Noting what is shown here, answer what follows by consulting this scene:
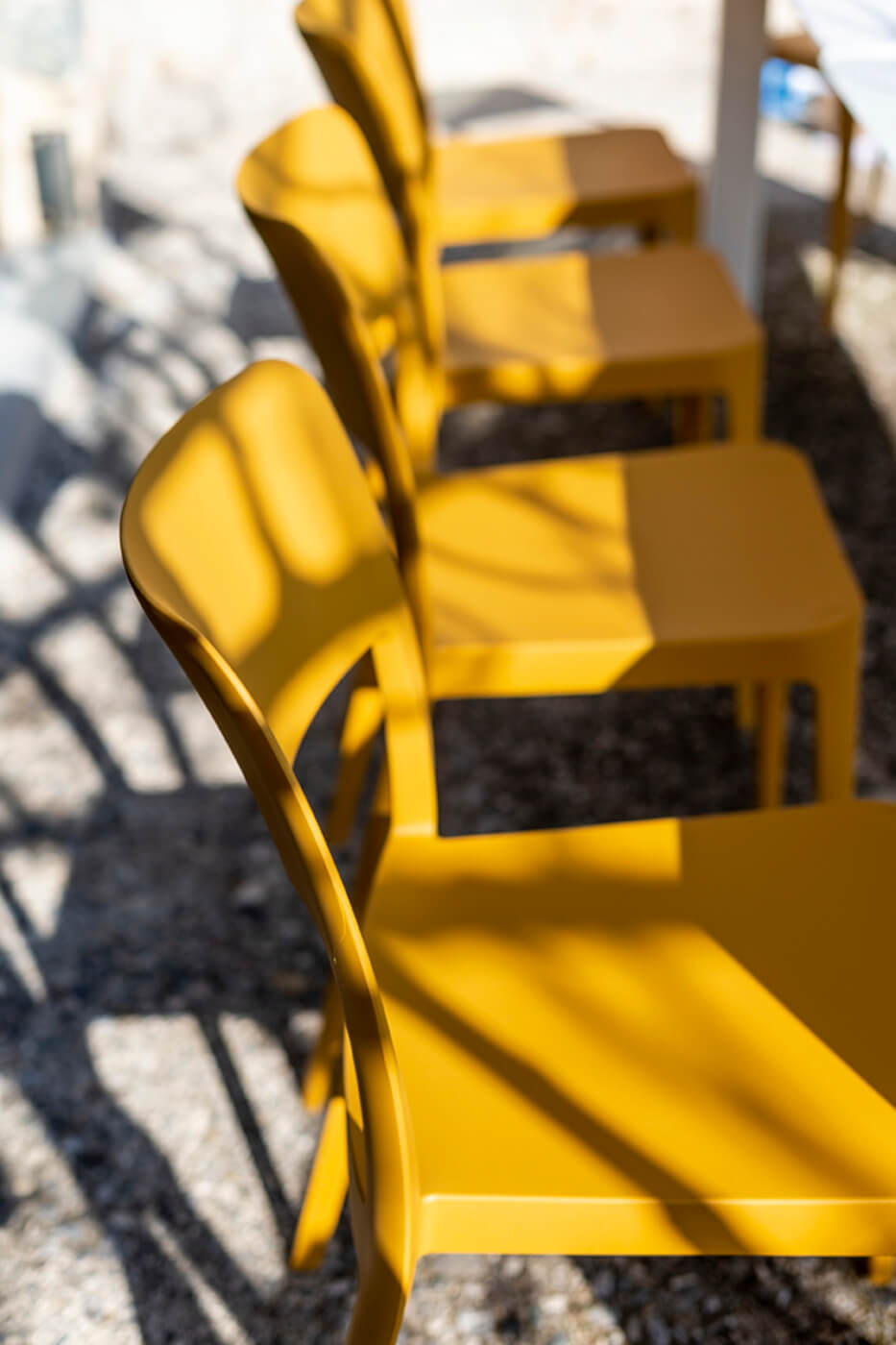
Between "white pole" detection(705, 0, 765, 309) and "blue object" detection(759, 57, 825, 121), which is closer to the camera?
"white pole" detection(705, 0, 765, 309)

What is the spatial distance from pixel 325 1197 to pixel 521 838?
0.42m

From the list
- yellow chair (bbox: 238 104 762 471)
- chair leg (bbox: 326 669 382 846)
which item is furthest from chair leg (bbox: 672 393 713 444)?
chair leg (bbox: 326 669 382 846)

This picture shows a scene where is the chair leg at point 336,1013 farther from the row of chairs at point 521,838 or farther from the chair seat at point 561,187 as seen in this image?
the chair seat at point 561,187

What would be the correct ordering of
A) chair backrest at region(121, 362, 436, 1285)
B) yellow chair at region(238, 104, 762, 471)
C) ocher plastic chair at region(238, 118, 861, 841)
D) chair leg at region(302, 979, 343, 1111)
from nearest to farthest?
chair backrest at region(121, 362, 436, 1285) < ocher plastic chair at region(238, 118, 861, 841) < chair leg at region(302, 979, 343, 1111) < yellow chair at region(238, 104, 762, 471)

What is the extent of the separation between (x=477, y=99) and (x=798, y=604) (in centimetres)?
464

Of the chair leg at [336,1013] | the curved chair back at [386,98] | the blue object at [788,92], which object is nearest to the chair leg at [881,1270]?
the chair leg at [336,1013]

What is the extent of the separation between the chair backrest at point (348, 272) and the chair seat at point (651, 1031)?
1.26 ft

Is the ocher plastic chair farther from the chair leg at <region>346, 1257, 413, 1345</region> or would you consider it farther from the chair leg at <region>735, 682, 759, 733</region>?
the chair leg at <region>346, 1257, 413, 1345</region>

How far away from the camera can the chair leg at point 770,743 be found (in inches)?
69.6

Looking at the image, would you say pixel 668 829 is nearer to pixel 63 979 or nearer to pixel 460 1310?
pixel 460 1310

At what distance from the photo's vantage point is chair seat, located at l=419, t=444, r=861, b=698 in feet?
4.73

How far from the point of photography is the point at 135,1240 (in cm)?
149

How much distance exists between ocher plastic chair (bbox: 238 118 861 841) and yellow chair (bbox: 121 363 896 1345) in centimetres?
23

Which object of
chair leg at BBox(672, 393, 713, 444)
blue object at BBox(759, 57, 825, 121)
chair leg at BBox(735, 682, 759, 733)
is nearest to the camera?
chair leg at BBox(735, 682, 759, 733)
